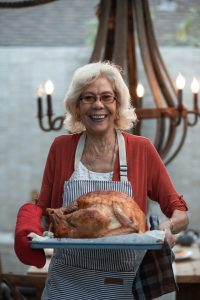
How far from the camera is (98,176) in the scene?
8.63 ft

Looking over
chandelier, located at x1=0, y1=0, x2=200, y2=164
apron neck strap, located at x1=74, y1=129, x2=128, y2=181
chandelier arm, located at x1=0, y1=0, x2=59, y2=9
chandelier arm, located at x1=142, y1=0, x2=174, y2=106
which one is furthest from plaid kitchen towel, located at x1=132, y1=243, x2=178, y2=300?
chandelier arm, located at x1=142, y1=0, x2=174, y2=106

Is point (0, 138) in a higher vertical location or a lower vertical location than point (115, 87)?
lower

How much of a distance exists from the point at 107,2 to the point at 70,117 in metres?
1.84

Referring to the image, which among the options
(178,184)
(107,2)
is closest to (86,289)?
(107,2)

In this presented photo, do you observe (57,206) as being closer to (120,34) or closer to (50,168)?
(50,168)

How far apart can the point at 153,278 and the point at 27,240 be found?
1.44ft

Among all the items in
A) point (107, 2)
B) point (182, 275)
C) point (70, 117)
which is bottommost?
point (182, 275)

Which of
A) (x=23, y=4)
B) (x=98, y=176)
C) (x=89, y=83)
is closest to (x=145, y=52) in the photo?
Answer: (x=23, y=4)

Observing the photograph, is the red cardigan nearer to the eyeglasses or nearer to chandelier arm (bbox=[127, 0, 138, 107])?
the eyeglasses

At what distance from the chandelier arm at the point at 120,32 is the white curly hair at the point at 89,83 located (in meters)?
1.68

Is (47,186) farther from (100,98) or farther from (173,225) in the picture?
(173,225)

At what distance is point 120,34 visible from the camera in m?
4.50

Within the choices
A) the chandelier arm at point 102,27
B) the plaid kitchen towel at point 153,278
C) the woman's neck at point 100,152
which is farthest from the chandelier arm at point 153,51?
the plaid kitchen towel at point 153,278

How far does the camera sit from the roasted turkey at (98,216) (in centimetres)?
238
